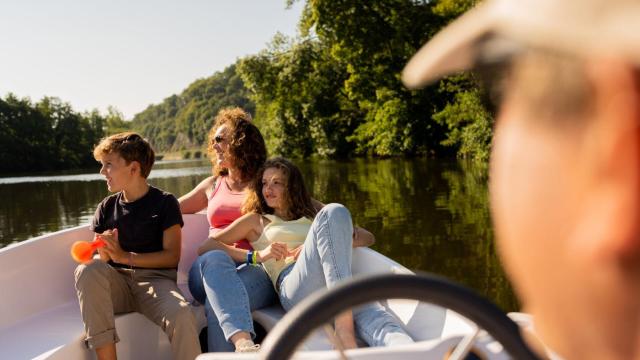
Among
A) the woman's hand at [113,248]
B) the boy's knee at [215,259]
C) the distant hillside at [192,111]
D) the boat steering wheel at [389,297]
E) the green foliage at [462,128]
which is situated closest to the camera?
the boat steering wheel at [389,297]

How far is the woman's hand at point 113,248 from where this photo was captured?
2766mm

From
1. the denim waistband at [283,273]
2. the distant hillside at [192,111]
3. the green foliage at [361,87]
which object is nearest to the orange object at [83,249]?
the denim waistband at [283,273]

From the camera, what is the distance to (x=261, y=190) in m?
3.12

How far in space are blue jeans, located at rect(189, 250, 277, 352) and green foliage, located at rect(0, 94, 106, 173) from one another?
61.1 m

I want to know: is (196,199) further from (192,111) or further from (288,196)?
(192,111)

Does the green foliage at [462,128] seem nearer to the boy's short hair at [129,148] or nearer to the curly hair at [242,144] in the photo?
the curly hair at [242,144]

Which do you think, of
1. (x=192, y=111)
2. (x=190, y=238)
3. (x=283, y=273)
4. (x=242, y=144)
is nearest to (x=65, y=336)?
(x=283, y=273)

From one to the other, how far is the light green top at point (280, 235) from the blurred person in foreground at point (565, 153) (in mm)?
2524

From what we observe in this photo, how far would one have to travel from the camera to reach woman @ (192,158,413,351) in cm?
240

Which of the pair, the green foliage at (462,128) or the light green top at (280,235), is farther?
the green foliage at (462,128)

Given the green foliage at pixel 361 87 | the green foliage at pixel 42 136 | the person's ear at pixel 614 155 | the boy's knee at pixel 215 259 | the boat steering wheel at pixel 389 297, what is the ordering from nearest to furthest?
the person's ear at pixel 614 155
the boat steering wheel at pixel 389 297
the boy's knee at pixel 215 259
the green foliage at pixel 361 87
the green foliage at pixel 42 136

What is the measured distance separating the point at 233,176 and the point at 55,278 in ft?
3.33

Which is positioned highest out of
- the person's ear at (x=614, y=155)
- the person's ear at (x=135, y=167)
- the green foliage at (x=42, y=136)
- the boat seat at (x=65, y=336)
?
the green foliage at (x=42, y=136)

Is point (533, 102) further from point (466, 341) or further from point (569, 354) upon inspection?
point (466, 341)
